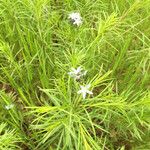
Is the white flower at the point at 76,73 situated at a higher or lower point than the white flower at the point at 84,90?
higher

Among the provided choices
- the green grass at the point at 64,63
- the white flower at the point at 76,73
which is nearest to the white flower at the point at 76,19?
the green grass at the point at 64,63

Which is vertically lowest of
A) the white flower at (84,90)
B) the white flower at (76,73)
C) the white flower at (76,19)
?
the white flower at (84,90)

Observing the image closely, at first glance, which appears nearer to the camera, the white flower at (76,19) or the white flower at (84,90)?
the white flower at (84,90)

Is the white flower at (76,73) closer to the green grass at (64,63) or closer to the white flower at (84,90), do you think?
the white flower at (84,90)

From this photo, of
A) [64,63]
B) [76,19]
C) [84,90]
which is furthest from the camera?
[64,63]

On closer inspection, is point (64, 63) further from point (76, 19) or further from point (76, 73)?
point (76, 73)

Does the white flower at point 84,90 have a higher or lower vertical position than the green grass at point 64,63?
lower

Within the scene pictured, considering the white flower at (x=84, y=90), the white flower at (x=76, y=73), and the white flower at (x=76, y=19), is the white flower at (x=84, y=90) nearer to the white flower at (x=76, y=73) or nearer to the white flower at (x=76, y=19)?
the white flower at (x=76, y=73)

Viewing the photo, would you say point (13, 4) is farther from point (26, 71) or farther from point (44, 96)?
point (44, 96)

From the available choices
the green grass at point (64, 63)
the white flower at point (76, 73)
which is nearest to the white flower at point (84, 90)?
the white flower at point (76, 73)

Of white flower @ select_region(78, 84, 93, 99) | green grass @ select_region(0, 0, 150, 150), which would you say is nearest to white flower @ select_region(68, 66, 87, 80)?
white flower @ select_region(78, 84, 93, 99)

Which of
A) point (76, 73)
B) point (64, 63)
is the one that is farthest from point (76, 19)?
point (76, 73)
